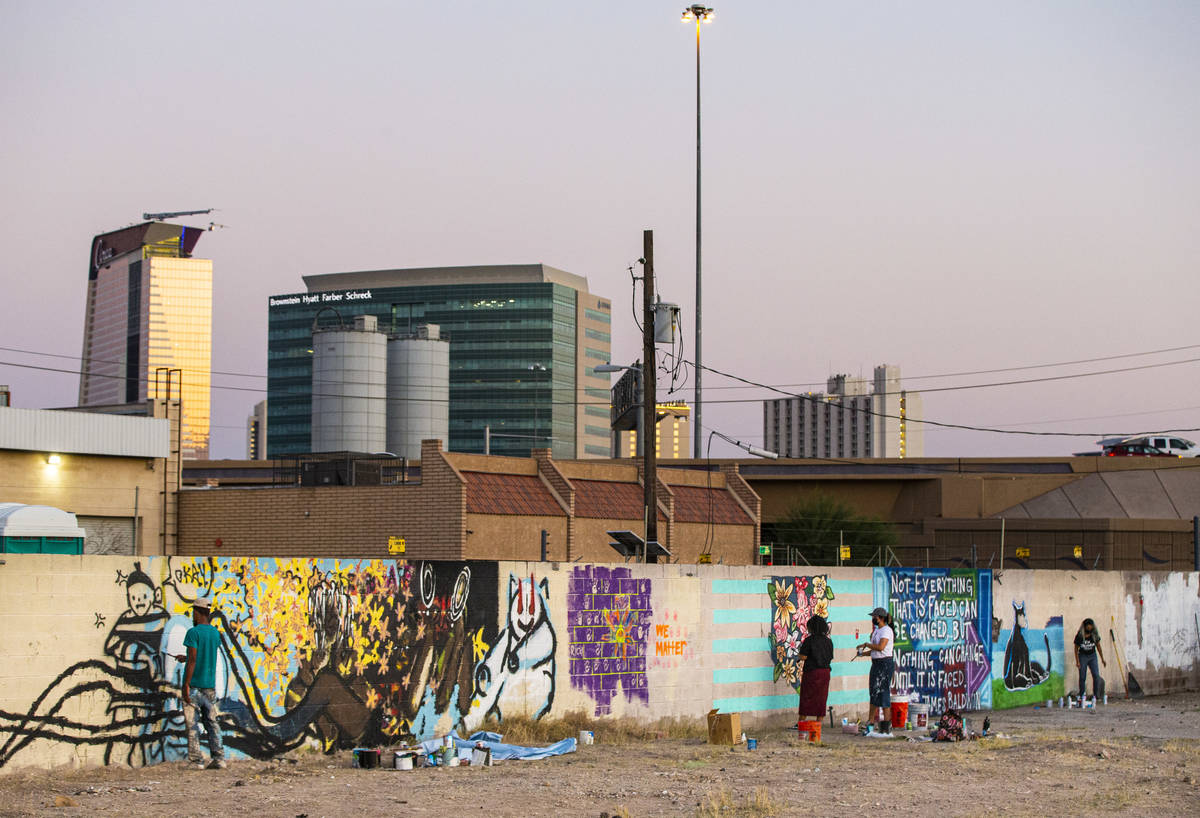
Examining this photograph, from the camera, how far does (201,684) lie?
12.1 meters

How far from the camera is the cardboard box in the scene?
52.9ft

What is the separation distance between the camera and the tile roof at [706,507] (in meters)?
49.6

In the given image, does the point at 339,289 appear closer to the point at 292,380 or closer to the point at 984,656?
the point at 292,380

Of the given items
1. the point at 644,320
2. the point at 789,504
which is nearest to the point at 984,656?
the point at 644,320

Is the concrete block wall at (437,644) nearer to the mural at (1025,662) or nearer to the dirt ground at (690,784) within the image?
the mural at (1025,662)

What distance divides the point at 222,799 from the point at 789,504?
63816 mm

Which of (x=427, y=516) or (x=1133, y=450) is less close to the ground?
(x=1133, y=450)

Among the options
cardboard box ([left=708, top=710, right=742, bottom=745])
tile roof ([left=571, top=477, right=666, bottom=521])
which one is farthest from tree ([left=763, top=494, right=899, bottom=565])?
cardboard box ([left=708, top=710, right=742, bottom=745])

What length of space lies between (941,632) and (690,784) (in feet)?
32.5

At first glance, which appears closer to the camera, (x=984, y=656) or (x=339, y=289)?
(x=984, y=656)

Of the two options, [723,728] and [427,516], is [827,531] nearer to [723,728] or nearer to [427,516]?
[427,516]

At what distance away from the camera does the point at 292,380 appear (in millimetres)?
197125

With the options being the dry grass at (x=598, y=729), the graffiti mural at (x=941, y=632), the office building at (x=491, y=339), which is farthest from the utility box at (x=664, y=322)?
the office building at (x=491, y=339)

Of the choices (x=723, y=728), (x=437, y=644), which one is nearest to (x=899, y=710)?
(x=723, y=728)
